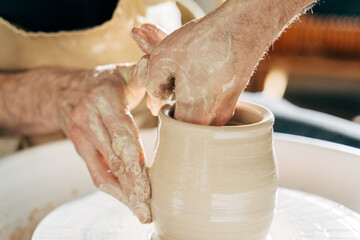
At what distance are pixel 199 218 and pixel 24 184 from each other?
22.9 inches

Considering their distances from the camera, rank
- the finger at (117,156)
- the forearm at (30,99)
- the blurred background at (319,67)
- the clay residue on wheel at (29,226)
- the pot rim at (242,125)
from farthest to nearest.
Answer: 1. the blurred background at (319,67)
2. the forearm at (30,99)
3. the clay residue on wheel at (29,226)
4. the finger at (117,156)
5. the pot rim at (242,125)

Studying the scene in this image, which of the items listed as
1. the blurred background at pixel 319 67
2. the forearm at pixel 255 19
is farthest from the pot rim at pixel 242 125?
the blurred background at pixel 319 67

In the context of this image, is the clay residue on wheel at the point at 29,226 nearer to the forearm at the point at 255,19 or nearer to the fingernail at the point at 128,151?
the fingernail at the point at 128,151

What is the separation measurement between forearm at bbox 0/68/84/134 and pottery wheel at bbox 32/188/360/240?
0.35 m

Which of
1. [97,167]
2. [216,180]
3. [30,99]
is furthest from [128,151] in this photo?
[30,99]

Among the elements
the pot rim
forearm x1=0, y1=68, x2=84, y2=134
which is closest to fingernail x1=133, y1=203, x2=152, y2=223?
the pot rim

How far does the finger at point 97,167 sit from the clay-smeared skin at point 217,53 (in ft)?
0.71

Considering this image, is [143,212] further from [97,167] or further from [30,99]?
[30,99]

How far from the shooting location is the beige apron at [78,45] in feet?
4.56

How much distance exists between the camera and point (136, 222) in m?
0.95

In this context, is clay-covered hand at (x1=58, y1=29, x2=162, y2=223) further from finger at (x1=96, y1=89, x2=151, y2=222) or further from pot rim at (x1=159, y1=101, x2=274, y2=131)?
pot rim at (x1=159, y1=101, x2=274, y2=131)

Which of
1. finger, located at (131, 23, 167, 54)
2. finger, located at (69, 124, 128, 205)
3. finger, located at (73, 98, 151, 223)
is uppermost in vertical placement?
finger, located at (131, 23, 167, 54)

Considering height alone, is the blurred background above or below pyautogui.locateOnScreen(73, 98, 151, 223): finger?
below

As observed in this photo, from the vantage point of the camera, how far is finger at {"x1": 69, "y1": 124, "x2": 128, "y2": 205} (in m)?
0.90
